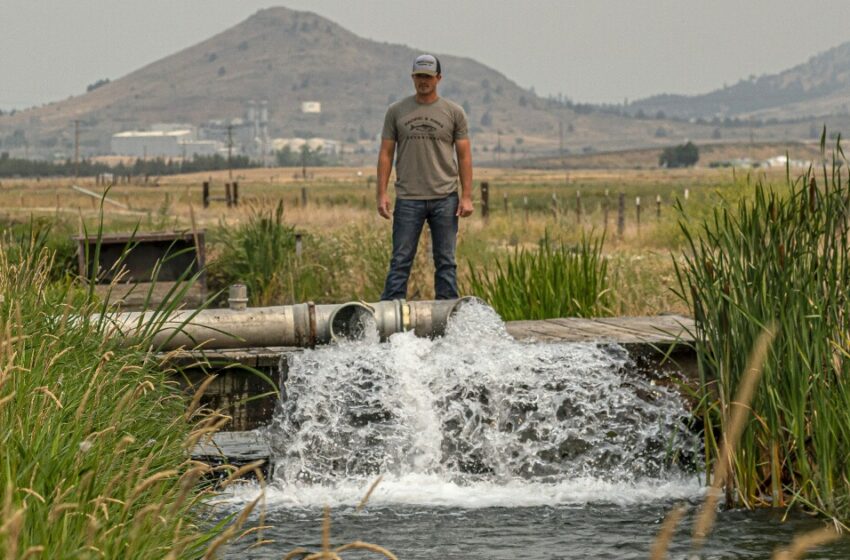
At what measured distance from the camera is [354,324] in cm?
1011

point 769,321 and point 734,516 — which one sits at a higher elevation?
point 769,321

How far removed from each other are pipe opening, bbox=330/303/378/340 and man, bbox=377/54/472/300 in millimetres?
660

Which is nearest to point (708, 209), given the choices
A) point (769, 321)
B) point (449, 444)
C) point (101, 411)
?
point (449, 444)

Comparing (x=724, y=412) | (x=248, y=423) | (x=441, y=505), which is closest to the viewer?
(x=724, y=412)

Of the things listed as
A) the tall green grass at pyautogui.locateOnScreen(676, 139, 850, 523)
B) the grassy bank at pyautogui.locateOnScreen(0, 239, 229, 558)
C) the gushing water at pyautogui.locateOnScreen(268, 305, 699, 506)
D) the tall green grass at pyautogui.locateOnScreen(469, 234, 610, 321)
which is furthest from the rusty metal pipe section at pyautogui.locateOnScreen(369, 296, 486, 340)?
the grassy bank at pyautogui.locateOnScreen(0, 239, 229, 558)

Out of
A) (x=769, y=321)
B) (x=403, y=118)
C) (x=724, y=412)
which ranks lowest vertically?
(x=724, y=412)

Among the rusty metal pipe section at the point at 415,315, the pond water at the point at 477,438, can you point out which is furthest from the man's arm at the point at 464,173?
the pond water at the point at 477,438

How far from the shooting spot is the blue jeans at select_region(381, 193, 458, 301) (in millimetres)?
10516

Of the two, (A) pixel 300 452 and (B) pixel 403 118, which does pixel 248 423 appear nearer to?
(A) pixel 300 452

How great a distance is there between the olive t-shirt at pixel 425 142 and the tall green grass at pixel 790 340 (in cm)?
328

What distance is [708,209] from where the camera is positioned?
2066 centimetres

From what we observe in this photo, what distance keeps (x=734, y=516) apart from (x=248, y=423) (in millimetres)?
3531

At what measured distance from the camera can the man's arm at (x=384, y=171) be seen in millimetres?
10547

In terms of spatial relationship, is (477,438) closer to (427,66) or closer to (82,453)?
(427,66)
